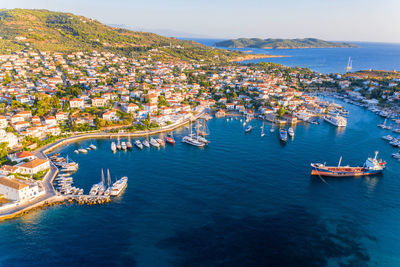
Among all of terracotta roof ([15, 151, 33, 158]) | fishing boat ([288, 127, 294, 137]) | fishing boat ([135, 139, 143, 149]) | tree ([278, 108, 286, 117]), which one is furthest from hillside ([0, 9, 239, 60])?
fishing boat ([288, 127, 294, 137])

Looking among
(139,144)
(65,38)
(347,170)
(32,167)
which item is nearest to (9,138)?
(32,167)

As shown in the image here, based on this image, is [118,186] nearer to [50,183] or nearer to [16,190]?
[50,183]

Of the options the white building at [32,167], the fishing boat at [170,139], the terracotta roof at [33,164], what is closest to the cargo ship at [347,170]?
the fishing boat at [170,139]

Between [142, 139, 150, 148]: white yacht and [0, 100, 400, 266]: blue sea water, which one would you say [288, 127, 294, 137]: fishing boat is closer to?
[0, 100, 400, 266]: blue sea water

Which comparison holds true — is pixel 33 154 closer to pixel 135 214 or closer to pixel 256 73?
pixel 135 214

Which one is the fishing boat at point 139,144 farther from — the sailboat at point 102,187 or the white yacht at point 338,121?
the white yacht at point 338,121

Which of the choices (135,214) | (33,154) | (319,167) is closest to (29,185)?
(33,154)
